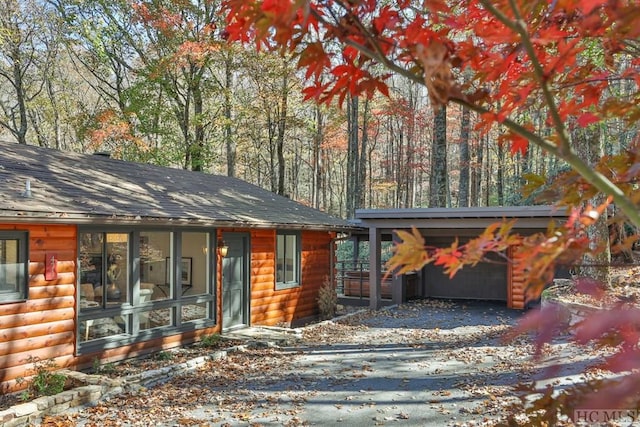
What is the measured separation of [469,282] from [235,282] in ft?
27.8

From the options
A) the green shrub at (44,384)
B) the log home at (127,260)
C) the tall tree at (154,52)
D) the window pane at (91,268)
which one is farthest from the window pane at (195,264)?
the tall tree at (154,52)

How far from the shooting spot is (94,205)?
24.7 feet

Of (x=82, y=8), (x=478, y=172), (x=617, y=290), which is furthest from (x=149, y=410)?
(x=478, y=172)

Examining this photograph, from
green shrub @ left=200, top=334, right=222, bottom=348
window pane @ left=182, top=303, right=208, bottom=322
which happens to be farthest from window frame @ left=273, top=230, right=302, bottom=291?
green shrub @ left=200, top=334, right=222, bottom=348

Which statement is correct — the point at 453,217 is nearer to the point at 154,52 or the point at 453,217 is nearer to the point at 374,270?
the point at 374,270

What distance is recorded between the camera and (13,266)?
664 centimetres

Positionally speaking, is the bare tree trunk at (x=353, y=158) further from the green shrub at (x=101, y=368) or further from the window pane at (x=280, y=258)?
the green shrub at (x=101, y=368)

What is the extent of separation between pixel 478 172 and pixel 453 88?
27614 mm

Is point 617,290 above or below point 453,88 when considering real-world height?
below

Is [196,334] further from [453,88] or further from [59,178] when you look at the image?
[453,88]

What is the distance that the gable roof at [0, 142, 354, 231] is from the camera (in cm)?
688

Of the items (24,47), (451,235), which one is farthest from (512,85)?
(24,47)

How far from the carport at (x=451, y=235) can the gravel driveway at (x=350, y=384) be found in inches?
114

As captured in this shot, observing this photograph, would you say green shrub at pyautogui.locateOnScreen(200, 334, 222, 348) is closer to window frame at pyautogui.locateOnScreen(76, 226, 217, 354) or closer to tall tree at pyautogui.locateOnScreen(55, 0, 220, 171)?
window frame at pyautogui.locateOnScreen(76, 226, 217, 354)
